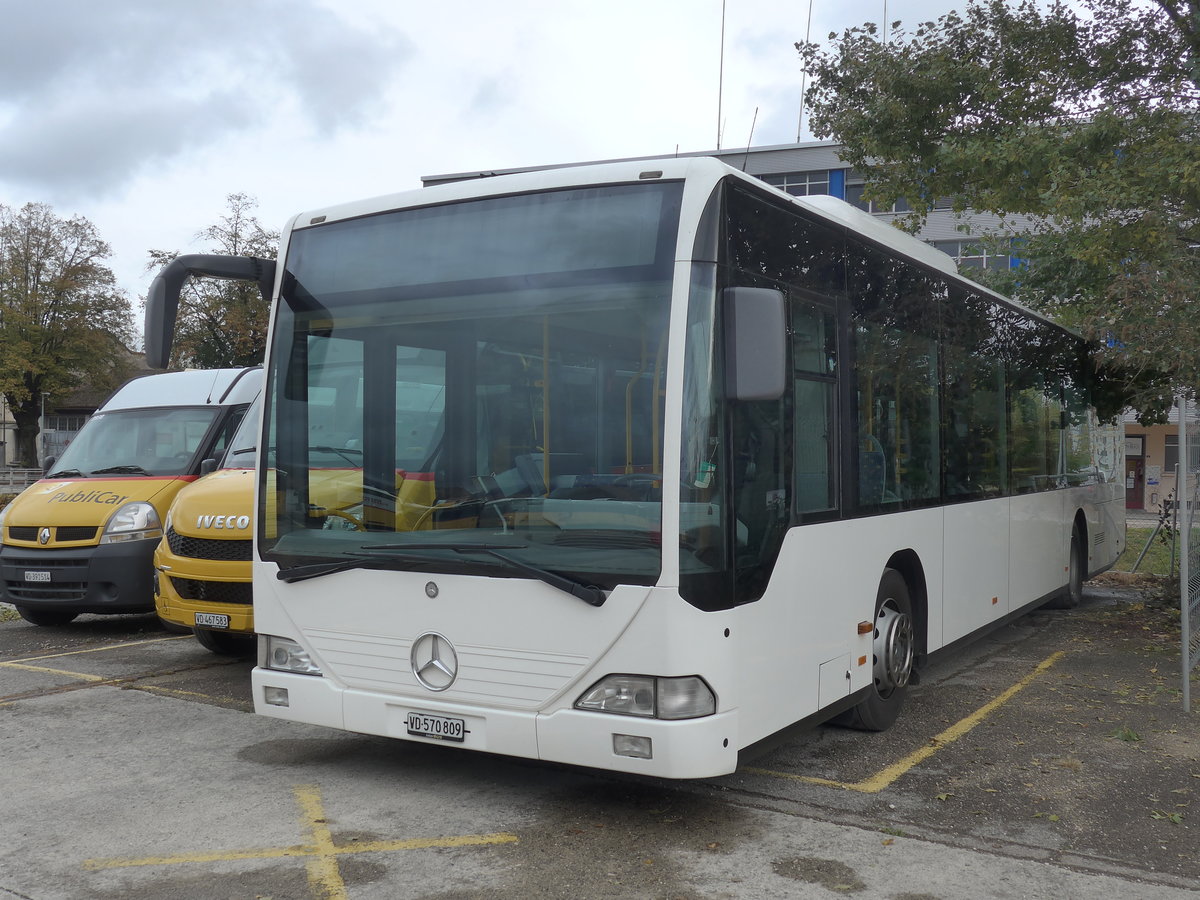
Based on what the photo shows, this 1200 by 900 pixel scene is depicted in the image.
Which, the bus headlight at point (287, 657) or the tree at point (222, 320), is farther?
the tree at point (222, 320)

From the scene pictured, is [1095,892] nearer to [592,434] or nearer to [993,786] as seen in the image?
[993,786]

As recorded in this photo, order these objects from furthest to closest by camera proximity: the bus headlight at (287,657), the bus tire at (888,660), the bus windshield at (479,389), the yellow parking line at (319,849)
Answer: the bus tire at (888,660) → the bus headlight at (287,657) → the bus windshield at (479,389) → the yellow parking line at (319,849)

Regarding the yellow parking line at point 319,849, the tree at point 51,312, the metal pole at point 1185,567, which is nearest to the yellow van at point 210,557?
the yellow parking line at point 319,849

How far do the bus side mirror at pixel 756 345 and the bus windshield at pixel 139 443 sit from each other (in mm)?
7509

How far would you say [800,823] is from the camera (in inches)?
210

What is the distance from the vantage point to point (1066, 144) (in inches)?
535

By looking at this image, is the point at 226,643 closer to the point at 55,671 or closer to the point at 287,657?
the point at 55,671

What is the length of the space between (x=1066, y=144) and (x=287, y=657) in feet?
37.3

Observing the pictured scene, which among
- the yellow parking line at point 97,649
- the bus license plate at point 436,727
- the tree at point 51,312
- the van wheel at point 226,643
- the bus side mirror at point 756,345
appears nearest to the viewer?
the bus side mirror at point 756,345

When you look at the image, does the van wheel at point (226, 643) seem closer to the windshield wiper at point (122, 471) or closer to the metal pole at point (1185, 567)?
the windshield wiper at point (122, 471)

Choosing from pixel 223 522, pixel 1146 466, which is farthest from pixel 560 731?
pixel 1146 466

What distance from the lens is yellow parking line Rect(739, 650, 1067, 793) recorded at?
598 centimetres

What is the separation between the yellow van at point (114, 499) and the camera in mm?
10383

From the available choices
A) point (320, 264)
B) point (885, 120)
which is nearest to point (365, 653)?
point (320, 264)
